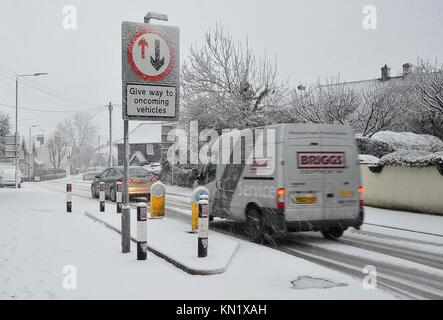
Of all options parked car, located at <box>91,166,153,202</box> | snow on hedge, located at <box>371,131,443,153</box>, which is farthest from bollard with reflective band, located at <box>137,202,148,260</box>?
snow on hedge, located at <box>371,131,443,153</box>

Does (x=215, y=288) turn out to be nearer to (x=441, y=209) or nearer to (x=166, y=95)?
(x=166, y=95)

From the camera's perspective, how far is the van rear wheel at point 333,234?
10219 millimetres

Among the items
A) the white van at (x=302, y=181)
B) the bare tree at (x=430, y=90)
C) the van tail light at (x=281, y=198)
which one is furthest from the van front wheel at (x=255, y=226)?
the bare tree at (x=430, y=90)

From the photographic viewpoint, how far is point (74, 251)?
27.9 feet

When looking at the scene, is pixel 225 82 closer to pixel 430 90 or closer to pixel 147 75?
pixel 430 90

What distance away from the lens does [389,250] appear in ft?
29.9

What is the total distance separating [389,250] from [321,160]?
218 cm

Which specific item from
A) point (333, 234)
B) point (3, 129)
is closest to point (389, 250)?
point (333, 234)

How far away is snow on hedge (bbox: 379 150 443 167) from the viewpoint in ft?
48.1

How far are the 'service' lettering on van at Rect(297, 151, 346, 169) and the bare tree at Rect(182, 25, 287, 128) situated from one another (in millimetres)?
18126

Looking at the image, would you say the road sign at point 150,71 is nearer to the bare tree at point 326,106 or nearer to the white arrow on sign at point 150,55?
the white arrow on sign at point 150,55

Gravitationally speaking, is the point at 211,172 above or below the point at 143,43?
below

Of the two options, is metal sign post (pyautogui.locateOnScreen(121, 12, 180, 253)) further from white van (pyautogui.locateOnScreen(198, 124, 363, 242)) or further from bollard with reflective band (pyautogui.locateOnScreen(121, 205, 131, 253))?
white van (pyautogui.locateOnScreen(198, 124, 363, 242))
